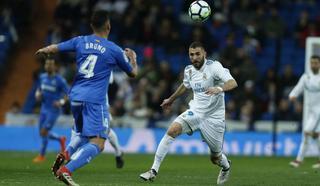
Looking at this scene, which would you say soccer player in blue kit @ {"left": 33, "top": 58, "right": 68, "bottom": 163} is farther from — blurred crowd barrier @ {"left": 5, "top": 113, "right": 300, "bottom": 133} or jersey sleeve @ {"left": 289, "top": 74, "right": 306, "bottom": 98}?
jersey sleeve @ {"left": 289, "top": 74, "right": 306, "bottom": 98}

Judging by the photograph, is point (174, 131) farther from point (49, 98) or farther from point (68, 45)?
point (49, 98)

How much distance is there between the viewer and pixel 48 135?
2138 centimetres

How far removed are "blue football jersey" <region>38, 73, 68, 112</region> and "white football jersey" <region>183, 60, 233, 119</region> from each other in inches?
303

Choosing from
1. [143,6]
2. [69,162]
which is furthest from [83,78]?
[143,6]

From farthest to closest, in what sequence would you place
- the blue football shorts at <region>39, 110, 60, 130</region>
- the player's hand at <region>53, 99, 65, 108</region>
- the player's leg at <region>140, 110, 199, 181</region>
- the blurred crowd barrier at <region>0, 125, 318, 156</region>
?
the blurred crowd barrier at <region>0, 125, 318, 156</region> < the blue football shorts at <region>39, 110, 60, 130</region> < the player's hand at <region>53, 99, 65, 108</region> < the player's leg at <region>140, 110, 199, 181</region>

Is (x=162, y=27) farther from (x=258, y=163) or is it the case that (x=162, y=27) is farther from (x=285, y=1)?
(x=258, y=163)

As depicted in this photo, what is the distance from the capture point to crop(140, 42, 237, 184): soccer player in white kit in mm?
13367

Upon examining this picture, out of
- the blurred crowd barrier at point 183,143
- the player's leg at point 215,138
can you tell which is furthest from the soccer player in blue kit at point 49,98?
the player's leg at point 215,138

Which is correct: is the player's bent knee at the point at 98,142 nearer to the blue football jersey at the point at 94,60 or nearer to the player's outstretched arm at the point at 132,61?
the blue football jersey at the point at 94,60

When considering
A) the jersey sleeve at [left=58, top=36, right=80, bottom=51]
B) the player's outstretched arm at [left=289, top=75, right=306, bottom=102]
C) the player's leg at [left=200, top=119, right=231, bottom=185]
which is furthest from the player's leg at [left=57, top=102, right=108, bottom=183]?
the player's outstretched arm at [left=289, top=75, right=306, bottom=102]

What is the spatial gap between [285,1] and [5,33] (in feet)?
32.9

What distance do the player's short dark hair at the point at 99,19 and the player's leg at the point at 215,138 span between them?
9.34ft

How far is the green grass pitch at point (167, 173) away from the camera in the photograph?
13.5 metres

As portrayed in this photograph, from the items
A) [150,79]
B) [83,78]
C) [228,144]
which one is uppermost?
[83,78]
